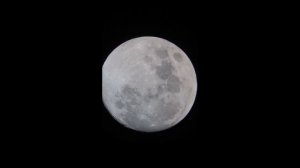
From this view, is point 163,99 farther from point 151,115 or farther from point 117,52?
point 117,52

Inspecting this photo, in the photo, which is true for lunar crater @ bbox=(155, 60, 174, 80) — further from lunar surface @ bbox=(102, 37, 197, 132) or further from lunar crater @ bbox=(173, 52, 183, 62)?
lunar crater @ bbox=(173, 52, 183, 62)

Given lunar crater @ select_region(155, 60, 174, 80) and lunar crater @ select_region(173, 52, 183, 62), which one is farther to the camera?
lunar crater @ select_region(173, 52, 183, 62)

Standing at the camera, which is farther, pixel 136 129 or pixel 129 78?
pixel 136 129

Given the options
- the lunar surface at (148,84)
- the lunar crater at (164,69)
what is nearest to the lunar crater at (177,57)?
the lunar surface at (148,84)

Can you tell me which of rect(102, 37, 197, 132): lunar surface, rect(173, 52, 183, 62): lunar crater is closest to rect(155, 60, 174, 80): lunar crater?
rect(102, 37, 197, 132): lunar surface

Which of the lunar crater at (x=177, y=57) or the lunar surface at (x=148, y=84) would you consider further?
the lunar crater at (x=177, y=57)

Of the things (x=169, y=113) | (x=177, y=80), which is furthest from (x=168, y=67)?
(x=169, y=113)

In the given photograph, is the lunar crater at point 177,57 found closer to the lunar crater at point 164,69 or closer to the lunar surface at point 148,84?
the lunar surface at point 148,84

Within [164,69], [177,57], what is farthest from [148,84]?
[177,57]
